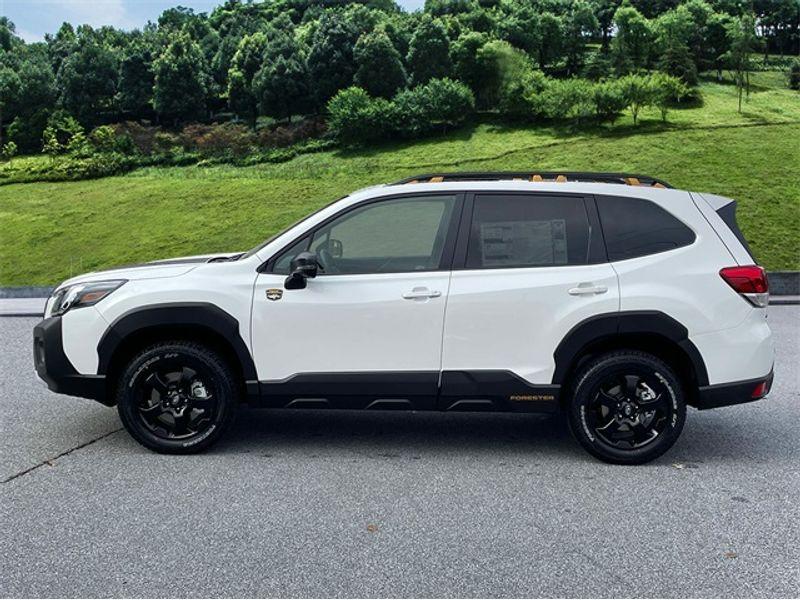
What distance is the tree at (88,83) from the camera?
40.2 m

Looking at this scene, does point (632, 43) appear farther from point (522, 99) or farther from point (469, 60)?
point (522, 99)

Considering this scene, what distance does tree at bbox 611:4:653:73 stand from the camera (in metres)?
41.5

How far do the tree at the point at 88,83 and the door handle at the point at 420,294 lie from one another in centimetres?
3856

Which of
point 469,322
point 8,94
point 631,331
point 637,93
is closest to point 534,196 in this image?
point 469,322

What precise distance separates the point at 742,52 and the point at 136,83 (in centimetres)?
3023

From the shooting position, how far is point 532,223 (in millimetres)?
5453

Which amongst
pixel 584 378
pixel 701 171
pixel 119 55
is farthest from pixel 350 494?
pixel 119 55

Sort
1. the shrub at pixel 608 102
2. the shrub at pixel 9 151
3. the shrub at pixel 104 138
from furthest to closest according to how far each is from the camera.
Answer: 1. the shrub at pixel 104 138
2. the shrub at pixel 9 151
3. the shrub at pixel 608 102

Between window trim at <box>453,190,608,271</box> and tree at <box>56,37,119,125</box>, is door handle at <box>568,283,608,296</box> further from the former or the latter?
tree at <box>56,37,119,125</box>

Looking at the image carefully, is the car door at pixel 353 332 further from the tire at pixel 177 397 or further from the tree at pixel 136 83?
the tree at pixel 136 83

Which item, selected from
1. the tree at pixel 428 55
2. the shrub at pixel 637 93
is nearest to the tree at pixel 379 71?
the tree at pixel 428 55

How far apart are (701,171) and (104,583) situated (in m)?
29.4

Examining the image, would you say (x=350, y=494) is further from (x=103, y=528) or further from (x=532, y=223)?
(x=532, y=223)

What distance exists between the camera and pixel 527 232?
5449 mm
